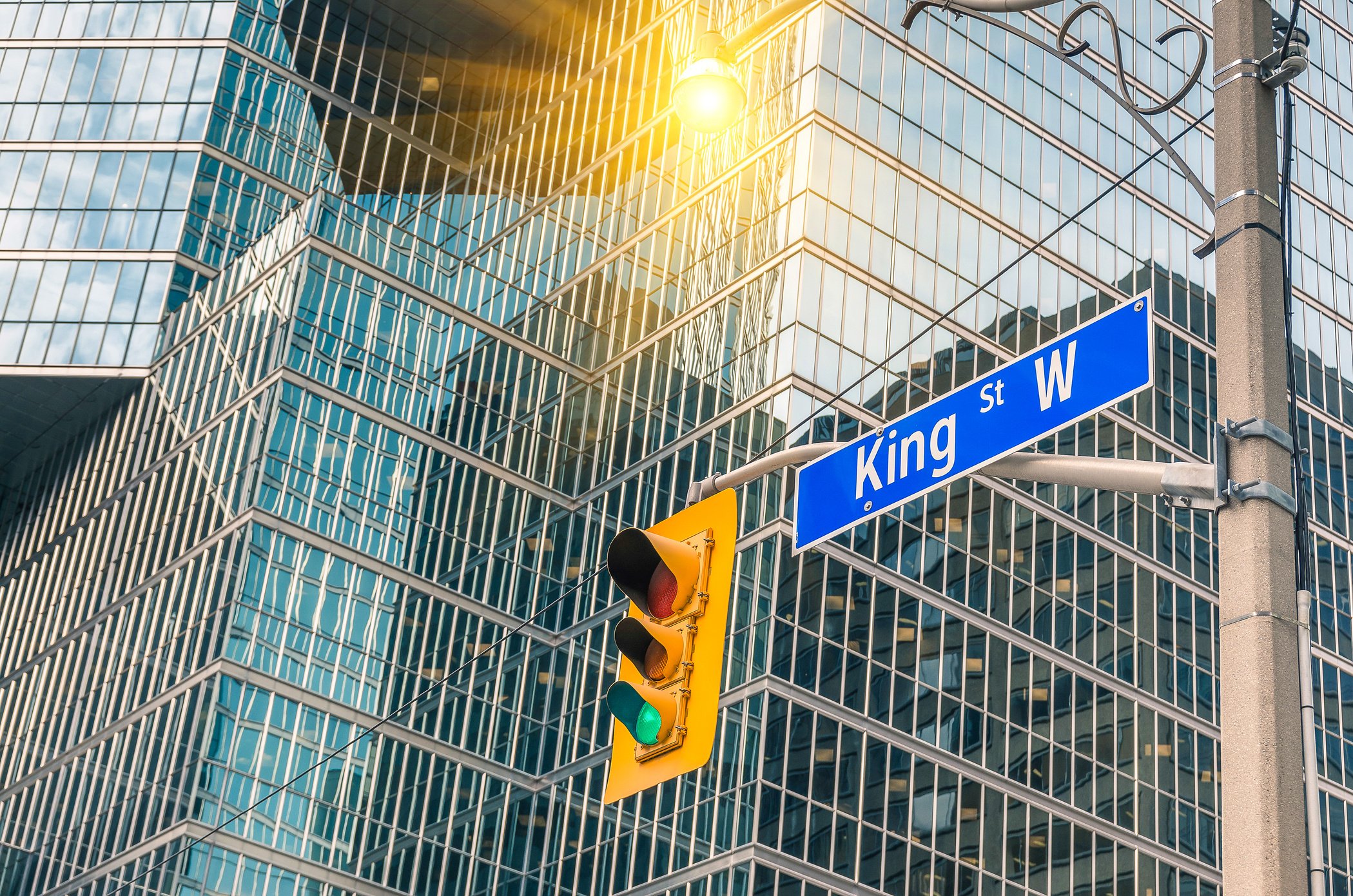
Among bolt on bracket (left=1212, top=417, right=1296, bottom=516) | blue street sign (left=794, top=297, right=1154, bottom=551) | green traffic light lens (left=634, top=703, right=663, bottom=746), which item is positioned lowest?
green traffic light lens (left=634, top=703, right=663, bottom=746)

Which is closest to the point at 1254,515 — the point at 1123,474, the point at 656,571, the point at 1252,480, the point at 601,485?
the point at 1252,480

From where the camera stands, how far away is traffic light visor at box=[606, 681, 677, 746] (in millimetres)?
8148

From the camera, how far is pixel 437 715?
51375 millimetres

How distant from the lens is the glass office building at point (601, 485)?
152 feet

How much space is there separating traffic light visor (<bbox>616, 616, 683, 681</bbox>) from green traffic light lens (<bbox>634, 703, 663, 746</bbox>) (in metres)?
0.19

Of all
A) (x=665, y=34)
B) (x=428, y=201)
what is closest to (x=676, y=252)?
(x=665, y=34)

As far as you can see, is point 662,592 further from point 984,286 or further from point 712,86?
point 984,286

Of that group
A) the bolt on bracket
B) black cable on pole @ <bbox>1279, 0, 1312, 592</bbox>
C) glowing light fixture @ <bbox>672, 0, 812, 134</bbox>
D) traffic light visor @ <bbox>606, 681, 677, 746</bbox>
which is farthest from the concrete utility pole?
glowing light fixture @ <bbox>672, 0, 812, 134</bbox>

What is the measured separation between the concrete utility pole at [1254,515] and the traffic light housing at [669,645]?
2170 millimetres

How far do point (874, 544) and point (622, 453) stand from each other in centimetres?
1010

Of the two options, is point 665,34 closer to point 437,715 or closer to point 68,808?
point 437,715

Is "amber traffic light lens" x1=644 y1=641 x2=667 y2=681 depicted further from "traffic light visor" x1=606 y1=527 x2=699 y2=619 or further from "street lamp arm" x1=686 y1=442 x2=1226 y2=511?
"street lamp arm" x1=686 y1=442 x2=1226 y2=511

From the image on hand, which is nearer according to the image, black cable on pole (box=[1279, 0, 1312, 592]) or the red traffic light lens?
black cable on pole (box=[1279, 0, 1312, 592])

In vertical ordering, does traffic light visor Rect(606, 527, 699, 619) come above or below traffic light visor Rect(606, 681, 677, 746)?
above
